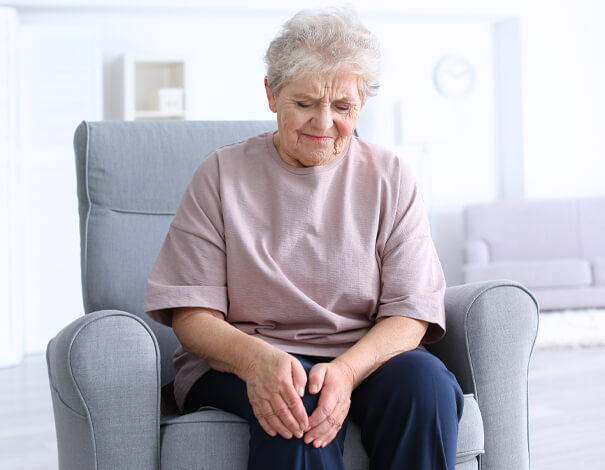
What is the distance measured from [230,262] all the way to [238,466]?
41 cm

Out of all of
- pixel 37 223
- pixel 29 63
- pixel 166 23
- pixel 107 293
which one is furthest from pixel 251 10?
pixel 107 293

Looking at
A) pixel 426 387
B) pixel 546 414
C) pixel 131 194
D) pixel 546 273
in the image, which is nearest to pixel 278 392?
pixel 426 387

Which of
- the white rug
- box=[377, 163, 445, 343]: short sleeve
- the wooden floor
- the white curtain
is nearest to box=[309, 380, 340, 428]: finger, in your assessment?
box=[377, 163, 445, 343]: short sleeve

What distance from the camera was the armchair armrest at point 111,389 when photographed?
130 cm

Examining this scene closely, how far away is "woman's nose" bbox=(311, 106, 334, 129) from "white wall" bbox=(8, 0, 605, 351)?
3.77m

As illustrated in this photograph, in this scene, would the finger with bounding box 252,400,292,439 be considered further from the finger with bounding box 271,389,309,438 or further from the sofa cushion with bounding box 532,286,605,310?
the sofa cushion with bounding box 532,286,605,310

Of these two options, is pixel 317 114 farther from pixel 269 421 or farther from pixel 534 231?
pixel 534 231

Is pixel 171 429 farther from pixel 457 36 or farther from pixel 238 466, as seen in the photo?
pixel 457 36

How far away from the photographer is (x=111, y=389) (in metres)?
1.31

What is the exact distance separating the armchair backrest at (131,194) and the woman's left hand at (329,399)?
2.20 ft

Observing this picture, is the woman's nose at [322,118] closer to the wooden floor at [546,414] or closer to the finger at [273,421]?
the finger at [273,421]

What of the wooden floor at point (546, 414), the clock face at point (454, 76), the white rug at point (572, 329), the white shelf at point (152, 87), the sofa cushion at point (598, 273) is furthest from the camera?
the clock face at point (454, 76)

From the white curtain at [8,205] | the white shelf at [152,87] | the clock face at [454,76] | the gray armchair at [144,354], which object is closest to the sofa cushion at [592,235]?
the clock face at [454,76]

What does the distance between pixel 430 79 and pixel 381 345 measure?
474cm
